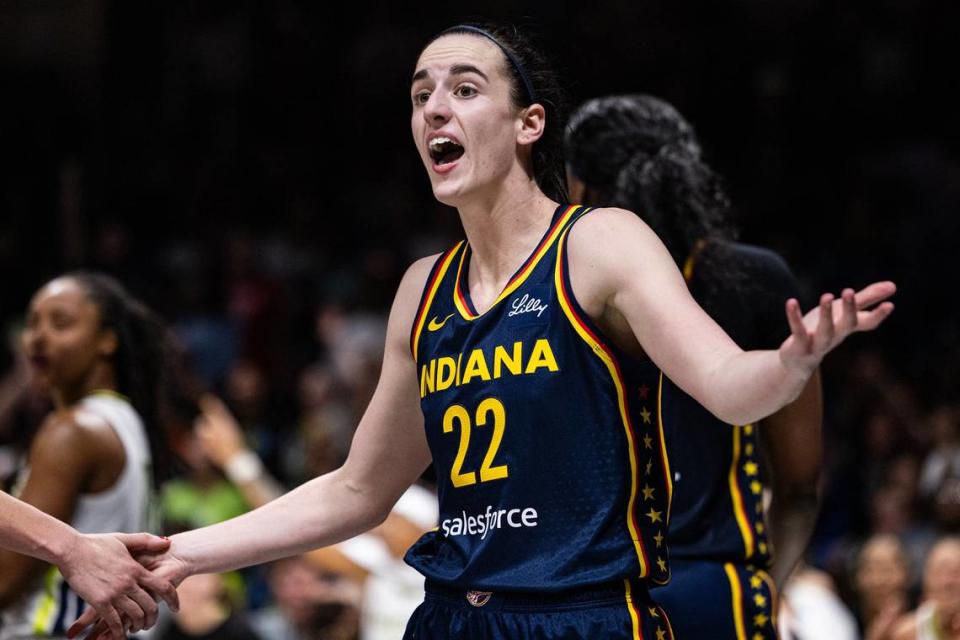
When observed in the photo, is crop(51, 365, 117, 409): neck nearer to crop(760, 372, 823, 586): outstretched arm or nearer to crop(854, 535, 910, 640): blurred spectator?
crop(760, 372, 823, 586): outstretched arm

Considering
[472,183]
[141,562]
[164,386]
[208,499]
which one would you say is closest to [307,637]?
[208,499]

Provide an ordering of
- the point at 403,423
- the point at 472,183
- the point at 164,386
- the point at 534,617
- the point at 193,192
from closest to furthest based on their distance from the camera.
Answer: the point at 534,617, the point at 472,183, the point at 403,423, the point at 164,386, the point at 193,192

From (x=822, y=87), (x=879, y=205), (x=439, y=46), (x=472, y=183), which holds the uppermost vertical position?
(x=822, y=87)

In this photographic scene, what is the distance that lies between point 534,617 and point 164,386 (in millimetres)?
2275

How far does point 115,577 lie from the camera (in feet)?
11.3

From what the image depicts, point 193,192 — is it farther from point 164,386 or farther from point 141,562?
point 141,562

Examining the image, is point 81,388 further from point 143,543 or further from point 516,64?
point 516,64

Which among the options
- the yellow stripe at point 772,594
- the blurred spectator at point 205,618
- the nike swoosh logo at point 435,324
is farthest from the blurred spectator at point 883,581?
the nike swoosh logo at point 435,324

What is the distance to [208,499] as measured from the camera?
879cm

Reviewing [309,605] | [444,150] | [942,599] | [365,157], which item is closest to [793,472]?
[444,150]

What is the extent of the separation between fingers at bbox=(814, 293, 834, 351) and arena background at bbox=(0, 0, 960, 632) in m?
6.26

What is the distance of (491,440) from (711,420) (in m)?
0.85

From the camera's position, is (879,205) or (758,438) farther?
(879,205)

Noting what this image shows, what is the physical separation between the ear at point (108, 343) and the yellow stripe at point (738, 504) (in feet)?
6.61
